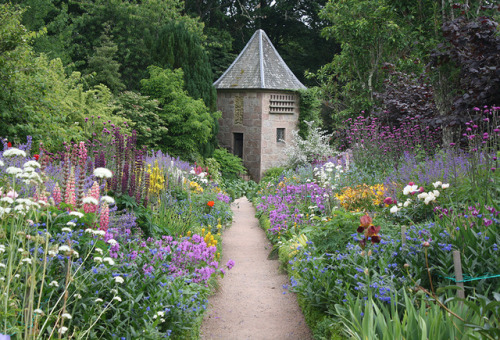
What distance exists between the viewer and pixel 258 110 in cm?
1836

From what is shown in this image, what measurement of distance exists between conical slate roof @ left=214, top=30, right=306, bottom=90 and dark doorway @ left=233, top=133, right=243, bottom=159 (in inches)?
76.5

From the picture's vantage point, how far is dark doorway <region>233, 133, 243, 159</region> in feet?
63.0

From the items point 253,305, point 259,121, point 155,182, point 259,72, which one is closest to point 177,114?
point 259,121

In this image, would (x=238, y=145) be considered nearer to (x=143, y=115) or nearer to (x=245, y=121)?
(x=245, y=121)

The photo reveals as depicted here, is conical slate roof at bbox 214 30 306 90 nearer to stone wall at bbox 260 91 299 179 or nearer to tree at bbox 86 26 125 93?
stone wall at bbox 260 91 299 179

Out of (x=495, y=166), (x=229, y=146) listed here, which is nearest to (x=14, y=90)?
(x=495, y=166)

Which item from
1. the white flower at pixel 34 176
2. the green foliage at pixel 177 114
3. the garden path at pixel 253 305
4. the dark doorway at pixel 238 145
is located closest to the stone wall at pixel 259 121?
the dark doorway at pixel 238 145

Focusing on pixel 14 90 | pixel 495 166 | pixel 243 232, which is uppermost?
pixel 14 90

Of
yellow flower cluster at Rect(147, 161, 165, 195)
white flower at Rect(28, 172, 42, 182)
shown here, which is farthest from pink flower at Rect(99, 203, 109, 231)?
yellow flower cluster at Rect(147, 161, 165, 195)

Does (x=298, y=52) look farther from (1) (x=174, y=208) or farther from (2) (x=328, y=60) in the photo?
(1) (x=174, y=208)

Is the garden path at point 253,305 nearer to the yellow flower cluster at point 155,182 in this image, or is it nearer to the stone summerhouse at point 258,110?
the yellow flower cluster at point 155,182

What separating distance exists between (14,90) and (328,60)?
60.4ft

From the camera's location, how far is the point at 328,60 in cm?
2430

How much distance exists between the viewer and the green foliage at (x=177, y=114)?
1455 cm
